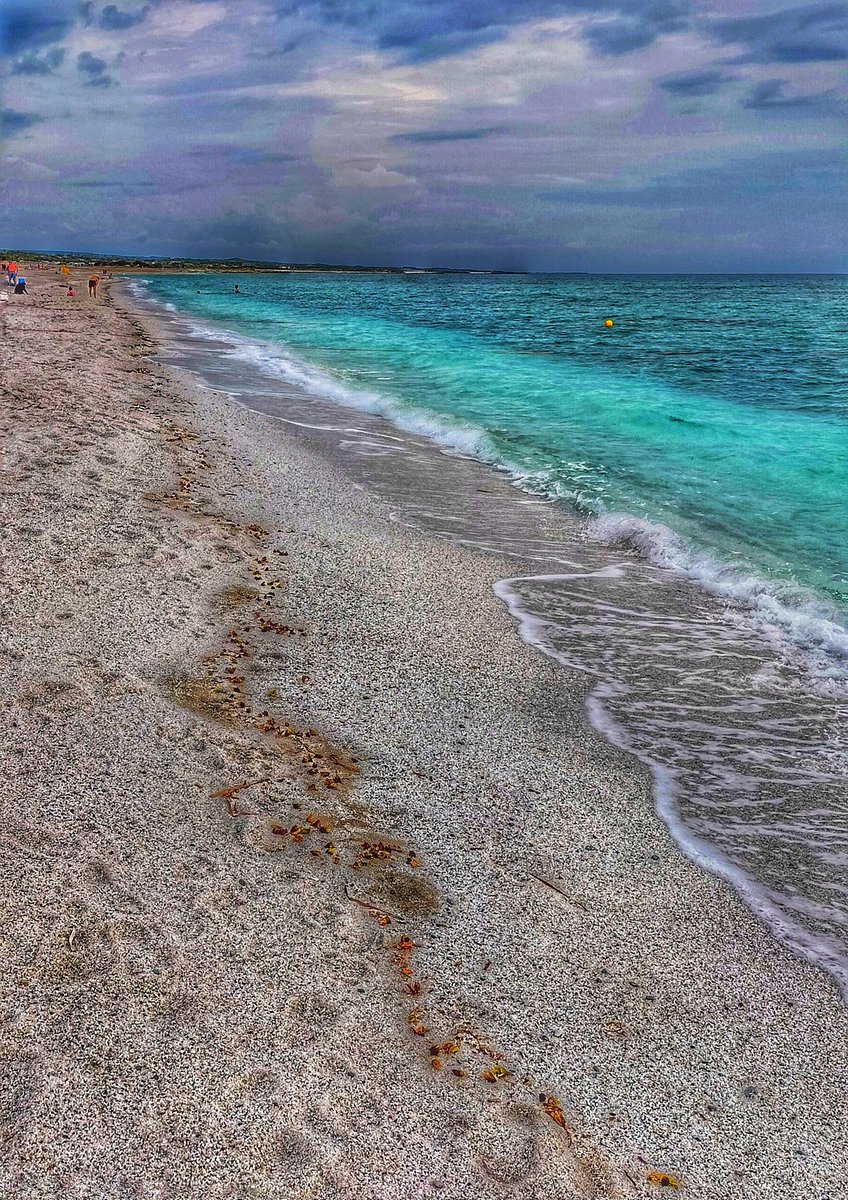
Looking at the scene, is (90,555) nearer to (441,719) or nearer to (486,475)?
(441,719)

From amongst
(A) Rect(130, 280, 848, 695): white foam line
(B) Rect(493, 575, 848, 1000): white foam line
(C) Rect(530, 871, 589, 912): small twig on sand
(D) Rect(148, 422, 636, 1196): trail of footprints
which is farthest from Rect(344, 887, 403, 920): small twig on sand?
(A) Rect(130, 280, 848, 695): white foam line

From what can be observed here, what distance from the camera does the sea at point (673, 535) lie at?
5.31m

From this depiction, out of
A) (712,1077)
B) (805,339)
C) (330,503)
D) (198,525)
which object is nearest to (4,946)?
(712,1077)

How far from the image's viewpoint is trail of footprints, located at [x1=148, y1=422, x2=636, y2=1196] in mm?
3316

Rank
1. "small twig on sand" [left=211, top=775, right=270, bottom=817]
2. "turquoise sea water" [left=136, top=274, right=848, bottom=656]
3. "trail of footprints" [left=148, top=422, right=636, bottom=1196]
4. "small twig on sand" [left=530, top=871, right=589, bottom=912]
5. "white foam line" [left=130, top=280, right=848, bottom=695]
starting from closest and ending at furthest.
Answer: "trail of footprints" [left=148, top=422, right=636, bottom=1196] < "small twig on sand" [left=530, top=871, right=589, bottom=912] < "small twig on sand" [left=211, top=775, right=270, bottom=817] < "white foam line" [left=130, top=280, right=848, bottom=695] < "turquoise sea water" [left=136, top=274, right=848, bottom=656]

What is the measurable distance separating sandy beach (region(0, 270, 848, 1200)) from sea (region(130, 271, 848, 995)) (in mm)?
501

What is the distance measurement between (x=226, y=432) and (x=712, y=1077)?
12.9 m

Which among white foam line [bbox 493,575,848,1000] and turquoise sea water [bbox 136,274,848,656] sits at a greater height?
turquoise sea water [bbox 136,274,848,656]

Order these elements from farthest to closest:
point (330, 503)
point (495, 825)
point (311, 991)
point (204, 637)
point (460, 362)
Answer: point (460, 362)
point (330, 503)
point (204, 637)
point (495, 825)
point (311, 991)

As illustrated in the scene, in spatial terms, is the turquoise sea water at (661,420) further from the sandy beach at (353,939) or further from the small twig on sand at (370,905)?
the small twig on sand at (370,905)

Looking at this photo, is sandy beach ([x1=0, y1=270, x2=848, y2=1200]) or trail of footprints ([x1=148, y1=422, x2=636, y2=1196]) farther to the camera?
trail of footprints ([x1=148, y1=422, x2=636, y2=1196])

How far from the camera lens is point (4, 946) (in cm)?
367

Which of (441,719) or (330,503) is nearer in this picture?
(441,719)

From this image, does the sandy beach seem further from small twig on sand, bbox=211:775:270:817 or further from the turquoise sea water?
the turquoise sea water
